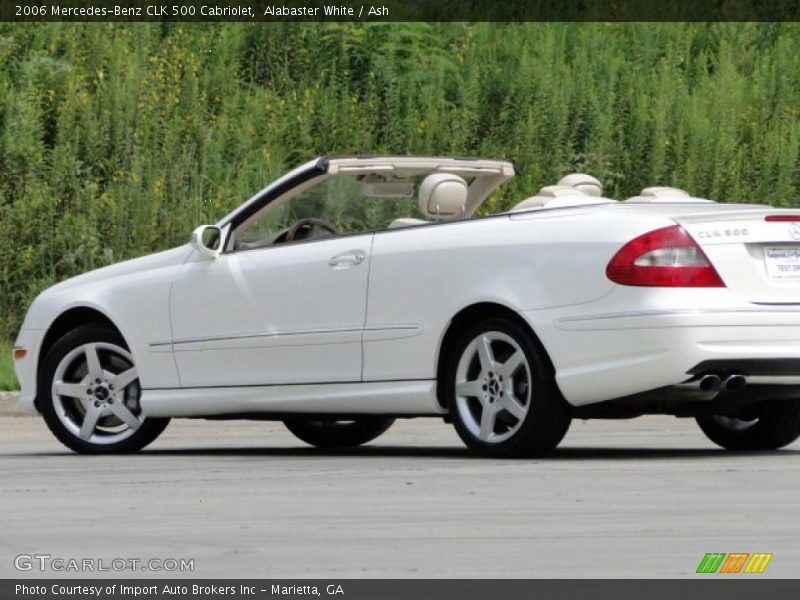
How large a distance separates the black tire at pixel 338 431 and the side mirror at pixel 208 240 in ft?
4.44

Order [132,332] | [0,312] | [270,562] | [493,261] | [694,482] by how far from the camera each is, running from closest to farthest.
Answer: [270,562]
[694,482]
[493,261]
[132,332]
[0,312]

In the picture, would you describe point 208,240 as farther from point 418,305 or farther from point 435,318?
point 435,318

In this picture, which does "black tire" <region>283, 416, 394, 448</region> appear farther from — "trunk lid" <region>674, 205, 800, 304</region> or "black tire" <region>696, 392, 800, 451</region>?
"trunk lid" <region>674, 205, 800, 304</region>

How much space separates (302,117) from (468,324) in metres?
14.9

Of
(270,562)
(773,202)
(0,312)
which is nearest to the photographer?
(270,562)

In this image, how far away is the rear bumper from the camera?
10.0m

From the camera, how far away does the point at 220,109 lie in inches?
1028

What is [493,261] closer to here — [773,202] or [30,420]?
[30,420]

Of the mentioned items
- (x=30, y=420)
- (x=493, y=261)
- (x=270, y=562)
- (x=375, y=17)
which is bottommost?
(x=30, y=420)

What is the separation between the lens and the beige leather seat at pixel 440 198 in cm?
1146

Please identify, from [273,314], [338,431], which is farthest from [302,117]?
[273,314]

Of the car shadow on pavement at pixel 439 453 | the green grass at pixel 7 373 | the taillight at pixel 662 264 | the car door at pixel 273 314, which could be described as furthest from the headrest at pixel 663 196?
the green grass at pixel 7 373

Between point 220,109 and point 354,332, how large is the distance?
50.1ft

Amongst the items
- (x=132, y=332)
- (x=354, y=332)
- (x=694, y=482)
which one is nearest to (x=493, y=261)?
(x=354, y=332)
